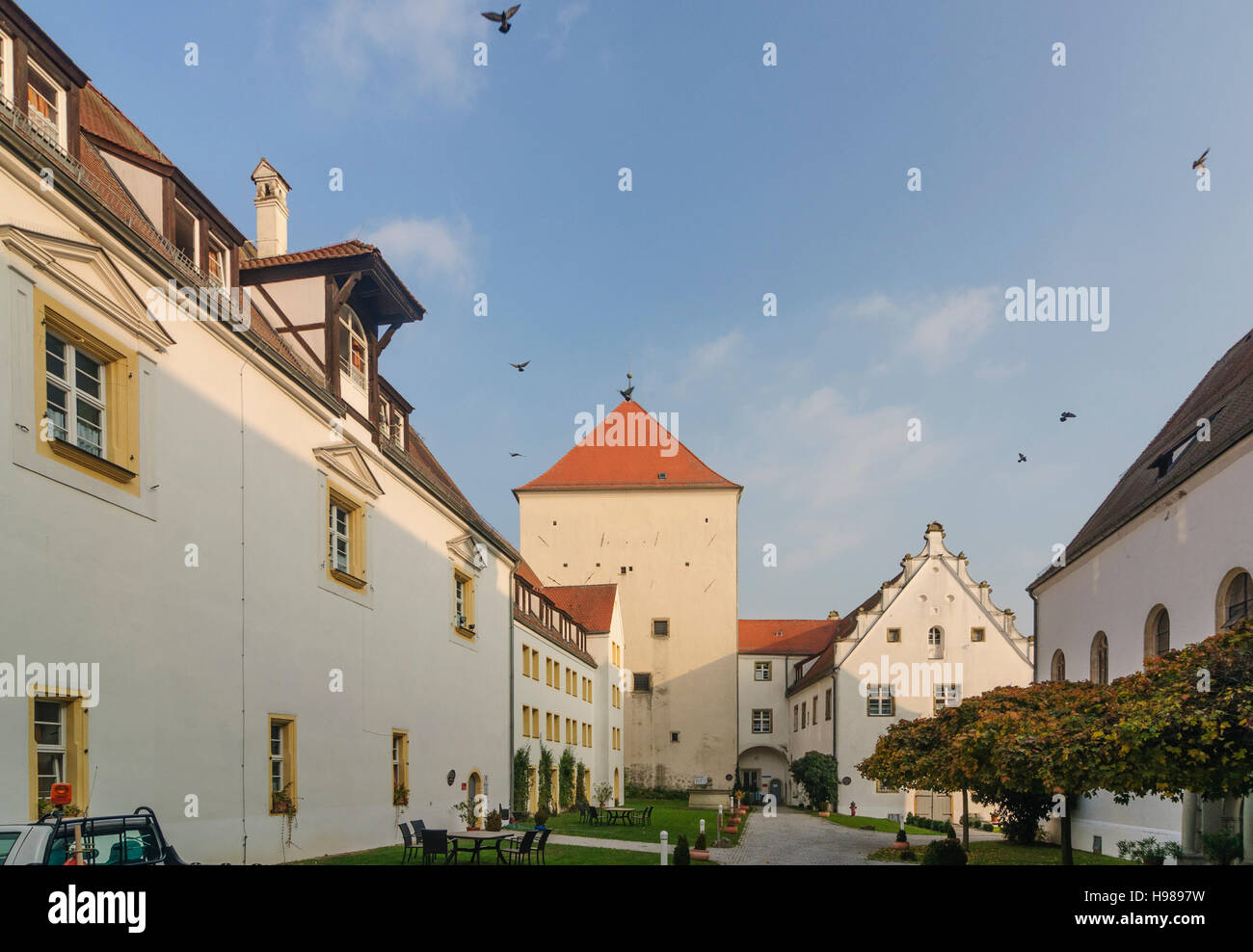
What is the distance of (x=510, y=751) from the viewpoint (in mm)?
30953

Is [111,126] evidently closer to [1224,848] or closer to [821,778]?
[1224,848]

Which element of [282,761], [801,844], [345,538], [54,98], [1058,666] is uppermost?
[54,98]

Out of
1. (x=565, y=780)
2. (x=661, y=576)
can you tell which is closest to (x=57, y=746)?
(x=565, y=780)

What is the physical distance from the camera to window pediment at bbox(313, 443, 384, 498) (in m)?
18.2

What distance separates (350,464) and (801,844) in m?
18.5

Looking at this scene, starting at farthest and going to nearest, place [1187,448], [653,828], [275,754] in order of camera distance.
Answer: [653,828]
[1187,448]
[275,754]

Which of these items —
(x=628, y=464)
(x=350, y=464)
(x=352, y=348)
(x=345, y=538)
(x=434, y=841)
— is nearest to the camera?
(x=434, y=841)

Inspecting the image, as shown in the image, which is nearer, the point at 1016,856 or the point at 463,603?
the point at 1016,856

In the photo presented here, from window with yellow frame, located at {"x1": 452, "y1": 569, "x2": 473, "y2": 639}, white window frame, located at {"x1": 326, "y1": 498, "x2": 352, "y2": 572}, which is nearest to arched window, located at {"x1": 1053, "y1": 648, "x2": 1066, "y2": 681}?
window with yellow frame, located at {"x1": 452, "y1": 569, "x2": 473, "y2": 639}

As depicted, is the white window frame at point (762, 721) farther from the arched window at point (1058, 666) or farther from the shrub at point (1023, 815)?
the arched window at point (1058, 666)

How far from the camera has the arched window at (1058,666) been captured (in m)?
29.9

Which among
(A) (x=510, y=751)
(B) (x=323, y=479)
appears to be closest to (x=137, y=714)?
(B) (x=323, y=479)

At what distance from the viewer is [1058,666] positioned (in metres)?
30.5

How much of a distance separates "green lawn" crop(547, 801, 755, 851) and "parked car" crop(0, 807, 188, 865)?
1529 cm
